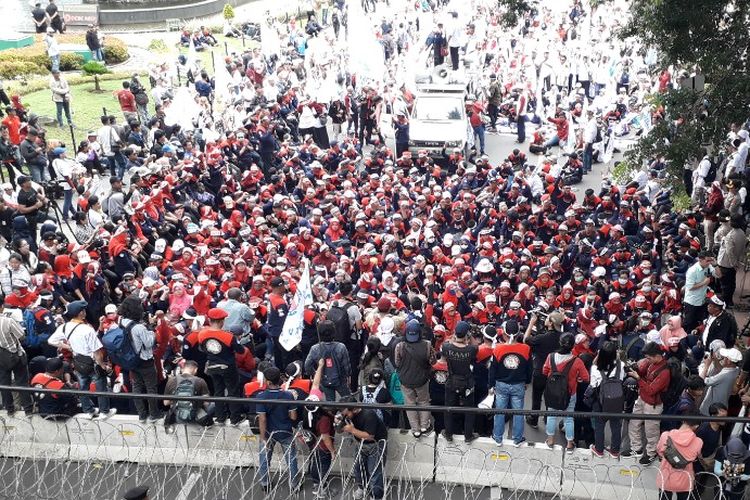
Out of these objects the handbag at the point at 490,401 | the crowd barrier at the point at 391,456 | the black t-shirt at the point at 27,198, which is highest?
the black t-shirt at the point at 27,198

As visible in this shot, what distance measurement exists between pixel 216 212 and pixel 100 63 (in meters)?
16.0

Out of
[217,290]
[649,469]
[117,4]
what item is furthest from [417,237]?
[117,4]

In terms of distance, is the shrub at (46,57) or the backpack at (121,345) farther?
the shrub at (46,57)

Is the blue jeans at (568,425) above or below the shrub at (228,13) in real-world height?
below

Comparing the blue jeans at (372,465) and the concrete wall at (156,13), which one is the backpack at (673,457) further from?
the concrete wall at (156,13)

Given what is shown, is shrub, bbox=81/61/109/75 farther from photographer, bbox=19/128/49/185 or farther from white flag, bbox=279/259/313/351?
white flag, bbox=279/259/313/351

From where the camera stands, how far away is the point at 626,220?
15.7 metres

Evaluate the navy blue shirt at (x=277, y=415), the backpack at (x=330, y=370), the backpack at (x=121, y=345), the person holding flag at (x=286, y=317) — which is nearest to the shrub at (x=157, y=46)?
the person holding flag at (x=286, y=317)

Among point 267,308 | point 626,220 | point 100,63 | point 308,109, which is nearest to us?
point 267,308

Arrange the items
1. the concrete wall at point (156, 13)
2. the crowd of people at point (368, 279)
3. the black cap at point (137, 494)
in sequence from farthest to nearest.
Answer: the concrete wall at point (156, 13) → the crowd of people at point (368, 279) → the black cap at point (137, 494)

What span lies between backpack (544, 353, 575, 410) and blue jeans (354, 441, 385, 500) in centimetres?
196

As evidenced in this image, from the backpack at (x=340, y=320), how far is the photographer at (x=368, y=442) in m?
2.45

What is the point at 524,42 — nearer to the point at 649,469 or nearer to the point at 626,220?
the point at 626,220

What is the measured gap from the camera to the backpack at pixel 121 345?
10.1m
